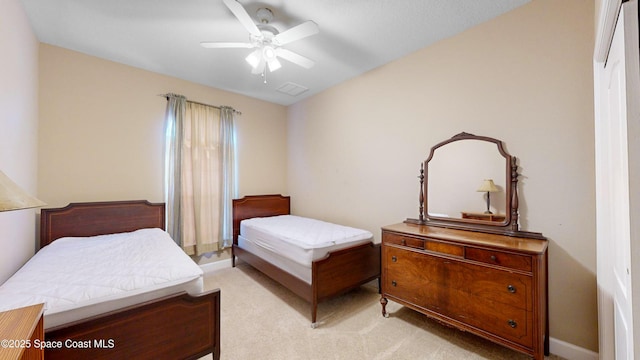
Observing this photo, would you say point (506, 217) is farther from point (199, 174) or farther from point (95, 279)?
point (199, 174)

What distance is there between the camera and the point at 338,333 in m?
2.10

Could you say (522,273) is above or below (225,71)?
below

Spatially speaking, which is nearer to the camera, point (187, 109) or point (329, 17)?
point (329, 17)

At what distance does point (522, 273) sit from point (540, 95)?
138cm

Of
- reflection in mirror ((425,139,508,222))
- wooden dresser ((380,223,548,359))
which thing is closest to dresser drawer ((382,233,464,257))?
wooden dresser ((380,223,548,359))

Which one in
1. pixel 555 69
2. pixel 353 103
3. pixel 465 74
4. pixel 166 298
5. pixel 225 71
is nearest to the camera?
pixel 166 298

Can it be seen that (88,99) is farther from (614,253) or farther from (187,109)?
(614,253)

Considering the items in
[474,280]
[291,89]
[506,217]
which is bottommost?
[474,280]

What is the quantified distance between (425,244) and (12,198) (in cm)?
231

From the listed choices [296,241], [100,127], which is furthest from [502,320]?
[100,127]

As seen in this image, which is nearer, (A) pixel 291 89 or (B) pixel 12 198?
(B) pixel 12 198

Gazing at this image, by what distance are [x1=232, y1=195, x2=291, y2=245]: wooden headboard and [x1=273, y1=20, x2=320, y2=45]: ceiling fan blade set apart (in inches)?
98.0

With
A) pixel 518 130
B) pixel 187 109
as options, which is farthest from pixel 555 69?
pixel 187 109

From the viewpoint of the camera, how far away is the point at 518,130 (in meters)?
2.02
